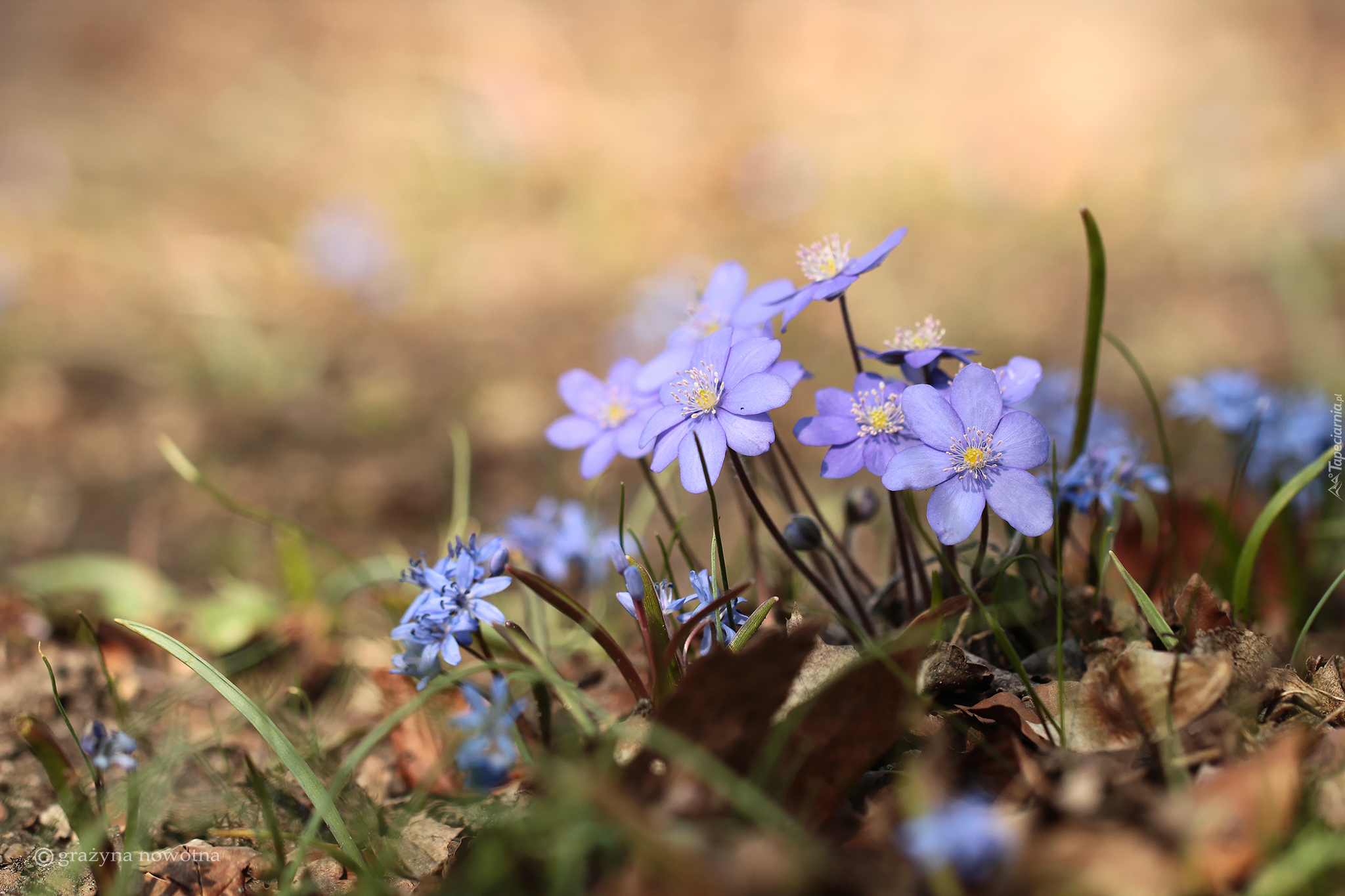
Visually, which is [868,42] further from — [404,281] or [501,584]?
[501,584]

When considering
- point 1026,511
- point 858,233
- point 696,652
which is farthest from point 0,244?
point 1026,511

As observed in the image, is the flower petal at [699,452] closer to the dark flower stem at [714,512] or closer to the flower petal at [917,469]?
the dark flower stem at [714,512]

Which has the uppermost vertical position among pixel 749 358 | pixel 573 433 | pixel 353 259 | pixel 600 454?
pixel 353 259

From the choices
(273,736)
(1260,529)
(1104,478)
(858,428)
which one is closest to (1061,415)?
(1104,478)

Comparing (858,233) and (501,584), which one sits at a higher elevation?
(858,233)

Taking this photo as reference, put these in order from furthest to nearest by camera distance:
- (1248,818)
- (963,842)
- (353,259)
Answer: (353,259)
(1248,818)
(963,842)

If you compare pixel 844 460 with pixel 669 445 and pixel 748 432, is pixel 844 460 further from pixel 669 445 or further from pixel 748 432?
pixel 669 445

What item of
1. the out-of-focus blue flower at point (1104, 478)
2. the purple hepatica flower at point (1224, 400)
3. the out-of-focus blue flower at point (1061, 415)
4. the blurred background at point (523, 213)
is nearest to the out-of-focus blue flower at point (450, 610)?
the out-of-focus blue flower at point (1104, 478)
